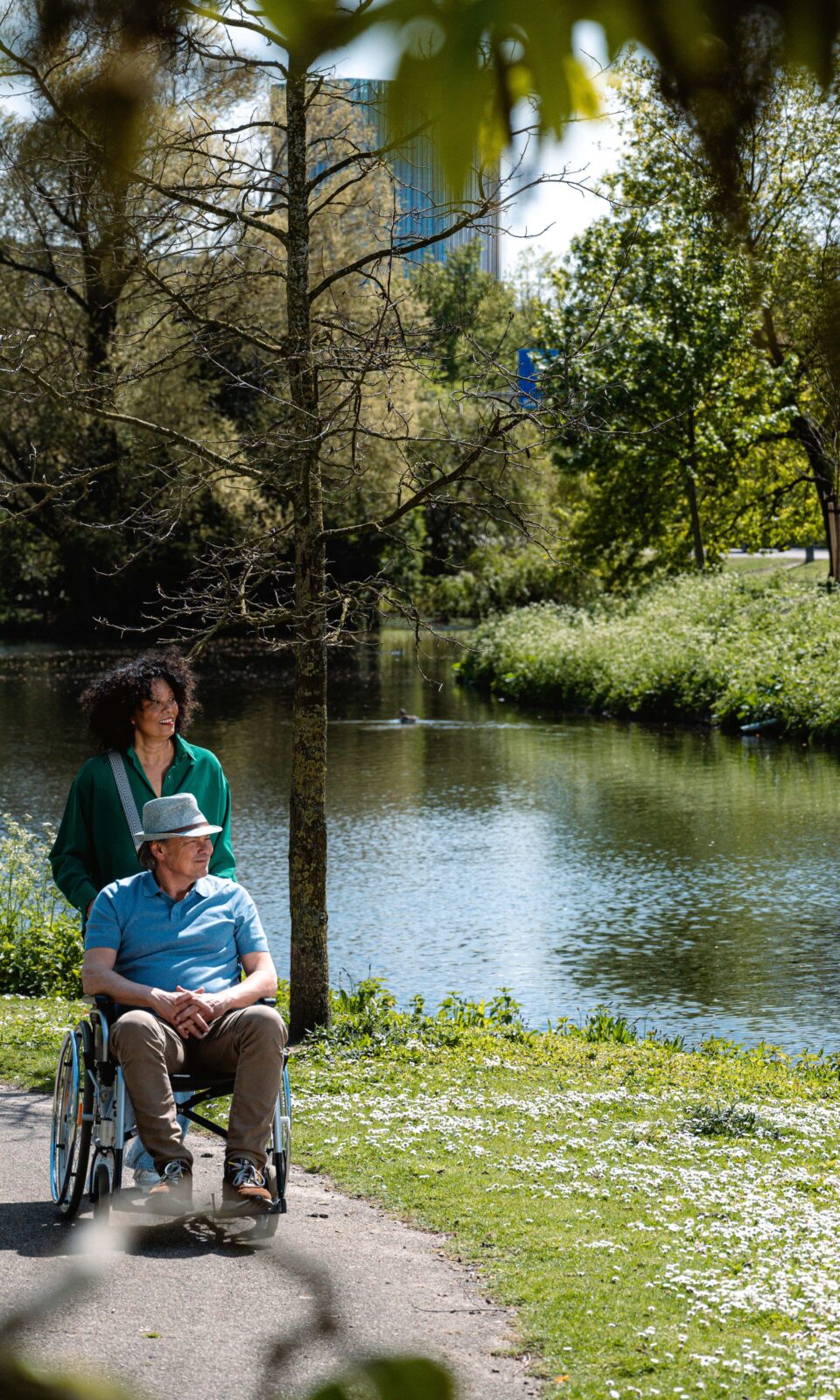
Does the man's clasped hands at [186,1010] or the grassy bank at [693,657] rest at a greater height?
the grassy bank at [693,657]

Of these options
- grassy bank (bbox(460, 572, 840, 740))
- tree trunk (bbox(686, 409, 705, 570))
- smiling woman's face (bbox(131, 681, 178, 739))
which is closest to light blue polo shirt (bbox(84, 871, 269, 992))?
smiling woman's face (bbox(131, 681, 178, 739))

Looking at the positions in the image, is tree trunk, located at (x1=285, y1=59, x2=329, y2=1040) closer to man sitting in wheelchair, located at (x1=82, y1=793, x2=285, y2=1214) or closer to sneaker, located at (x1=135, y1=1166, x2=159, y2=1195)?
man sitting in wheelchair, located at (x1=82, y1=793, x2=285, y2=1214)

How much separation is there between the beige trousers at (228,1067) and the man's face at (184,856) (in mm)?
516

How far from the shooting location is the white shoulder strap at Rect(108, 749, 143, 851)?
6.10 meters

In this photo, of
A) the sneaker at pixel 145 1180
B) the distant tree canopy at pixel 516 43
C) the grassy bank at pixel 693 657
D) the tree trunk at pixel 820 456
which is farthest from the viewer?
the grassy bank at pixel 693 657

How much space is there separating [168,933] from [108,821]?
77 cm

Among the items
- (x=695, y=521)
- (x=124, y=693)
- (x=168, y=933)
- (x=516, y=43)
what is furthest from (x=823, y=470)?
(x=695, y=521)

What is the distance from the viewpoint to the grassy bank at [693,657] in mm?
27438

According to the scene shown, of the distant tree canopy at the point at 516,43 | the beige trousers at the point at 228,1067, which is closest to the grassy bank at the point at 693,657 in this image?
the beige trousers at the point at 228,1067

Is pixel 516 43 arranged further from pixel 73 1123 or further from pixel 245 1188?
pixel 73 1123

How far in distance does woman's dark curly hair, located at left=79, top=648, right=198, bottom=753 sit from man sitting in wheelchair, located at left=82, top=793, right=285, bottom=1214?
67cm

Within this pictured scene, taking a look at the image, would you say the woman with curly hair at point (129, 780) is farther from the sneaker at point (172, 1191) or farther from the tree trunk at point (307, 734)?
the tree trunk at point (307, 734)

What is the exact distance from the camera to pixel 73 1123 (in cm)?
544

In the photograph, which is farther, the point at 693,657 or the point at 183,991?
the point at 693,657
